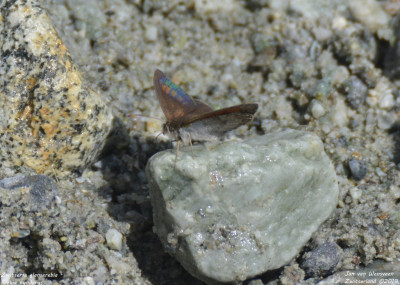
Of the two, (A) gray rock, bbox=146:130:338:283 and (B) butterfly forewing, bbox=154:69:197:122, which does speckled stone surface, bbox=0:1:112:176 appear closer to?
(B) butterfly forewing, bbox=154:69:197:122

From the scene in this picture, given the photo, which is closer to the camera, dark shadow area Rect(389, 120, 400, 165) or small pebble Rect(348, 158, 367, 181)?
small pebble Rect(348, 158, 367, 181)

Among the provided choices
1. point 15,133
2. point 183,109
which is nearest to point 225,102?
point 183,109

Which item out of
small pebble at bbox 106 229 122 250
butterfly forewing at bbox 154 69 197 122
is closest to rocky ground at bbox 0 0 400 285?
small pebble at bbox 106 229 122 250

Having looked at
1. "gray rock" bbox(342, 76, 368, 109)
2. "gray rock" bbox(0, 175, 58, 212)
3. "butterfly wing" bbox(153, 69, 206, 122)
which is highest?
"gray rock" bbox(342, 76, 368, 109)

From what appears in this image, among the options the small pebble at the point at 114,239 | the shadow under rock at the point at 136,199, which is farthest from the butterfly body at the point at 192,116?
the small pebble at the point at 114,239

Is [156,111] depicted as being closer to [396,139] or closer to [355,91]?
[355,91]

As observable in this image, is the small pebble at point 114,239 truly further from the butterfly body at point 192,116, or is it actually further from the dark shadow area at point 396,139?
the dark shadow area at point 396,139

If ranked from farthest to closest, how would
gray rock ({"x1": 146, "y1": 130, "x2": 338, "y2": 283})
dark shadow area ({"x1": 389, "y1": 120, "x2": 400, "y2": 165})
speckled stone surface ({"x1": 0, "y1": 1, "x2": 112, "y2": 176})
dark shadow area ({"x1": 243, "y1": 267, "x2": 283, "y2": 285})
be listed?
dark shadow area ({"x1": 389, "y1": 120, "x2": 400, "y2": 165})
speckled stone surface ({"x1": 0, "y1": 1, "x2": 112, "y2": 176})
dark shadow area ({"x1": 243, "y1": 267, "x2": 283, "y2": 285})
gray rock ({"x1": 146, "y1": 130, "x2": 338, "y2": 283})
